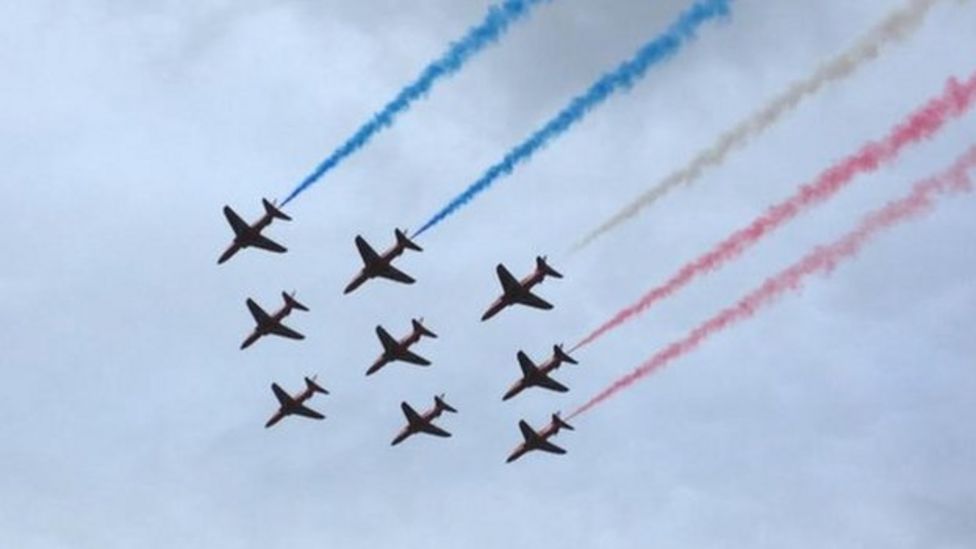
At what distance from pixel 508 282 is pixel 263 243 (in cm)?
1040

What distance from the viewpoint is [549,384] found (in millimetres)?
74562

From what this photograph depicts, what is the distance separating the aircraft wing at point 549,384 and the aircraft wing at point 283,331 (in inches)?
440

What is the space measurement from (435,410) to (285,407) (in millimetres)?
6985

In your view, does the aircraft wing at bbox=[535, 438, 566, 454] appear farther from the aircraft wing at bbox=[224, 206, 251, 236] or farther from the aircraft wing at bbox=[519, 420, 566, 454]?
the aircraft wing at bbox=[224, 206, 251, 236]

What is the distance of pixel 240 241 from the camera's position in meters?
73.0

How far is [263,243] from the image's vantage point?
7325 centimetres

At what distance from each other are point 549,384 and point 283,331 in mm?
12032

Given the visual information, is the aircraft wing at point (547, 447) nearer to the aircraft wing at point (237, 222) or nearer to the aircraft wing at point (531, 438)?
the aircraft wing at point (531, 438)

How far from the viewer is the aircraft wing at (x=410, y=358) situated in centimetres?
7694

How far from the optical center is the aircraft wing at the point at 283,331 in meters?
78.1

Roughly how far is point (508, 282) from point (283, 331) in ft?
42.5

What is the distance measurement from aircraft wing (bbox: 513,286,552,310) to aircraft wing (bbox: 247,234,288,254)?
1022 cm

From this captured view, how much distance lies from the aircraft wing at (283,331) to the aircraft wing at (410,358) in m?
4.71

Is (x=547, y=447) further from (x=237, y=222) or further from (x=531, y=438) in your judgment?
(x=237, y=222)
